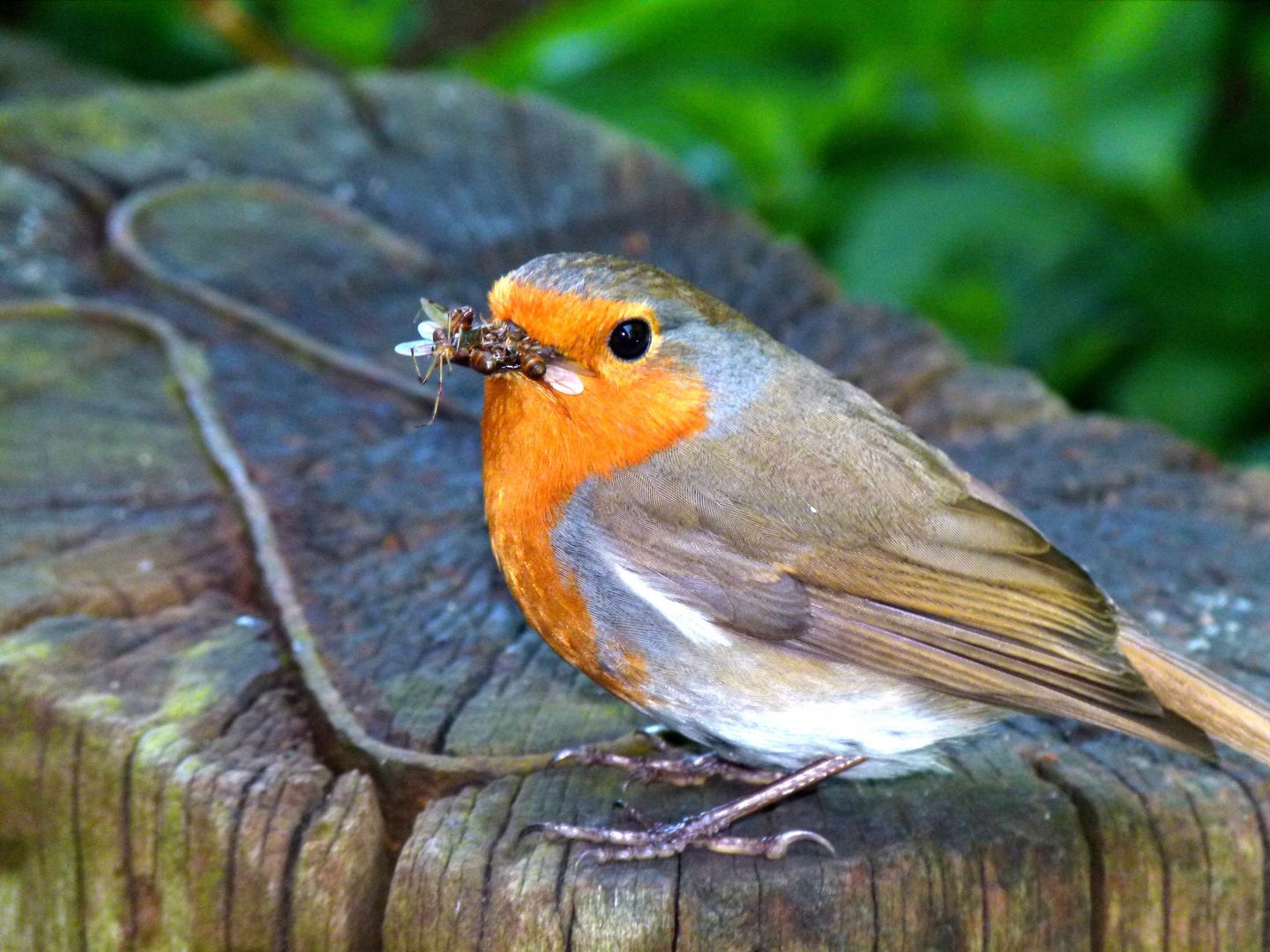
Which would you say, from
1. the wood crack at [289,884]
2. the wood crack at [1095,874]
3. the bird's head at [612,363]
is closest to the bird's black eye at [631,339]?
the bird's head at [612,363]

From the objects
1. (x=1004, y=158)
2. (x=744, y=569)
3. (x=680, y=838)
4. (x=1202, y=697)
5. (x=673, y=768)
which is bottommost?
(x=680, y=838)

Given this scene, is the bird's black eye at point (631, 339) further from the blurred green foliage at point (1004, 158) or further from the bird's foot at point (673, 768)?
the blurred green foliage at point (1004, 158)

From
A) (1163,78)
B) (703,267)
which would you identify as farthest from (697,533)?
(1163,78)

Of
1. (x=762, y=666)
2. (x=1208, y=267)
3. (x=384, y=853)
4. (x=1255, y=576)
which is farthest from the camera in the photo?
(x=1208, y=267)

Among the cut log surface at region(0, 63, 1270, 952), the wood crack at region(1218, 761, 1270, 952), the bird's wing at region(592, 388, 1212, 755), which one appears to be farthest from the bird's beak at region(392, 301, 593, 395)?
the wood crack at region(1218, 761, 1270, 952)

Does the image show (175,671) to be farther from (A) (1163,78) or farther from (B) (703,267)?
(A) (1163,78)

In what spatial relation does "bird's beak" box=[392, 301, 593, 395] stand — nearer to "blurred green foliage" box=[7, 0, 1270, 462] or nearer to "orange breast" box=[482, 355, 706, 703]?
"orange breast" box=[482, 355, 706, 703]

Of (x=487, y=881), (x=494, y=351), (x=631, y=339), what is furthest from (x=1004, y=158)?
(x=487, y=881)

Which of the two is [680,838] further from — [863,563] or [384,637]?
[384,637]
